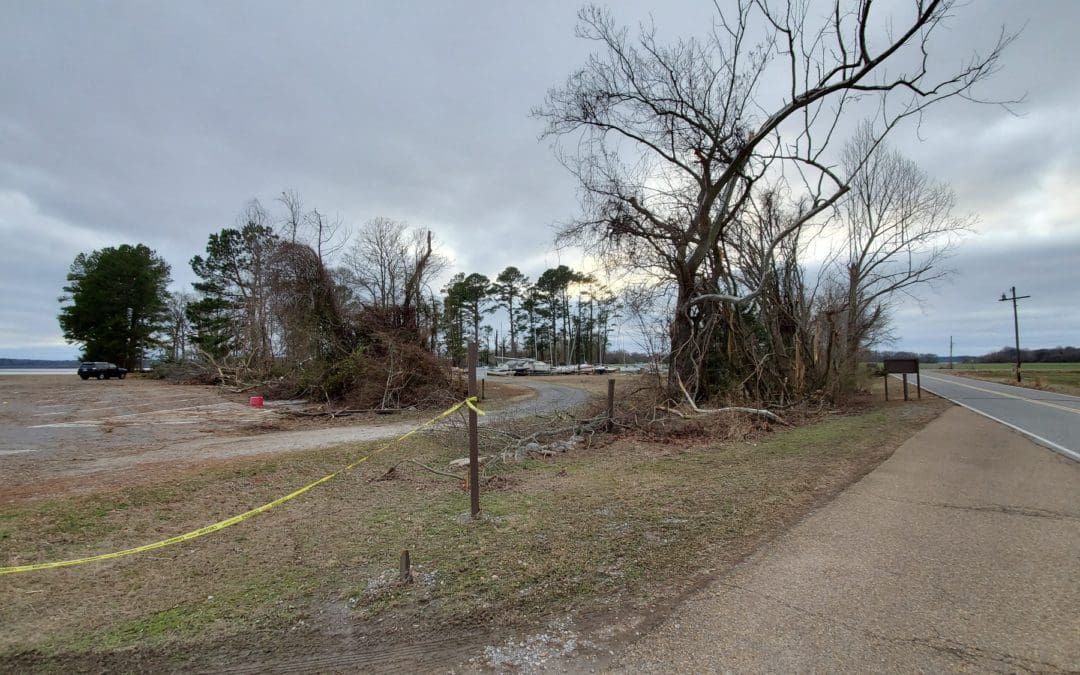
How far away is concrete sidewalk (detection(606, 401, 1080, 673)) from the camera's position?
2.54 metres

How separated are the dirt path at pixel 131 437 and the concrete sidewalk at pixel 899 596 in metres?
7.89

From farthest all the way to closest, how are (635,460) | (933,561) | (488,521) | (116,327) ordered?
(116,327) → (635,460) → (488,521) → (933,561)

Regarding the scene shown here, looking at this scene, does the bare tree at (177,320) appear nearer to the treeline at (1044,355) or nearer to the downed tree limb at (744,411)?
the downed tree limb at (744,411)

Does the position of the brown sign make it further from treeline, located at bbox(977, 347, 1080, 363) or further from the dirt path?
treeline, located at bbox(977, 347, 1080, 363)

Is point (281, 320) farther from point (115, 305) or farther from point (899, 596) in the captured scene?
point (115, 305)

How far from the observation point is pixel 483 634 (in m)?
2.90

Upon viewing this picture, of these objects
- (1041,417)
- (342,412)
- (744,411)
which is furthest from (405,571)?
(1041,417)

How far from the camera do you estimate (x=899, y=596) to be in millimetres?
3178

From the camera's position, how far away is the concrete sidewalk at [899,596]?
2535mm

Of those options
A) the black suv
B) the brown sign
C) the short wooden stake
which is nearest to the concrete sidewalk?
the short wooden stake

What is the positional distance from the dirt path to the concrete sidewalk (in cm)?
789

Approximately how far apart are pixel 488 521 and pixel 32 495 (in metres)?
5.94

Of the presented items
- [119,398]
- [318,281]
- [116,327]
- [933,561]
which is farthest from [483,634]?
[116,327]

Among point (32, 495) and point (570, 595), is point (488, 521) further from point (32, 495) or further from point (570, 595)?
point (32, 495)
